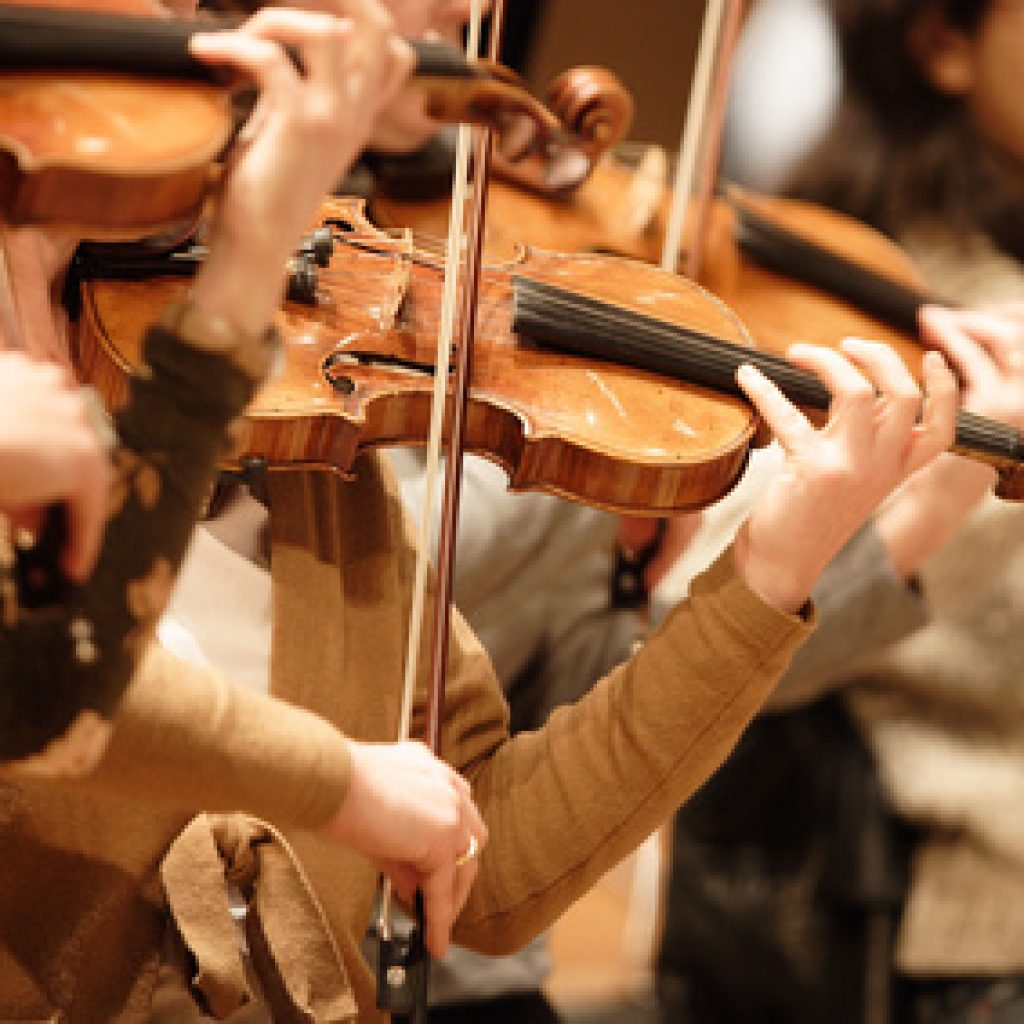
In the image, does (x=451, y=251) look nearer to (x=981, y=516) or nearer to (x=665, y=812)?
(x=665, y=812)

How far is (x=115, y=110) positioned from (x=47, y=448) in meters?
0.16

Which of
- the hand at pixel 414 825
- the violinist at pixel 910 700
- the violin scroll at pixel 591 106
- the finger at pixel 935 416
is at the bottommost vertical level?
the violinist at pixel 910 700

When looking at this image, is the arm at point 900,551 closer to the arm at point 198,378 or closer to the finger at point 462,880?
the finger at point 462,880

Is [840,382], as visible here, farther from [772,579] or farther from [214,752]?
[214,752]

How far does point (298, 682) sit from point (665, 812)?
A: 23cm

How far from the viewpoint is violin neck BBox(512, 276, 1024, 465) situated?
3.45 ft

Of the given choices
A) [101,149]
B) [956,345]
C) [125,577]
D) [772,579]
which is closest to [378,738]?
[772,579]

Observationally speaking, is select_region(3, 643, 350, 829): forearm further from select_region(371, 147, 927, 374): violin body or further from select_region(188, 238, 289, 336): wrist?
select_region(371, 147, 927, 374): violin body

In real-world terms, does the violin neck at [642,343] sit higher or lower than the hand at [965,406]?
higher

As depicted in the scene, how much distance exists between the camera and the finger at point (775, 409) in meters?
1.02

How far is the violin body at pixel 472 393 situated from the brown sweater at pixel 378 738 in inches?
3.2

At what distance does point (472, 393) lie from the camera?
39.5 inches

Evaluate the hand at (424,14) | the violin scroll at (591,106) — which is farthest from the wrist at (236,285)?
the violin scroll at (591,106)

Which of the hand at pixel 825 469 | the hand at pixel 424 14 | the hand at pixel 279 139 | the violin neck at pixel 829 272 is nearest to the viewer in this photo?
the hand at pixel 279 139
